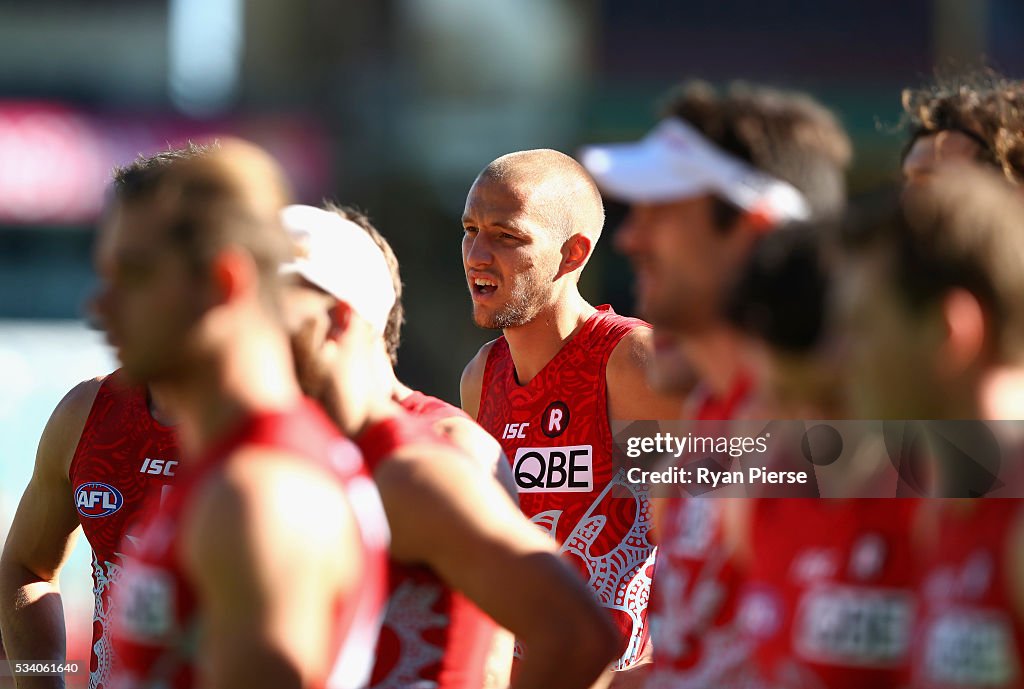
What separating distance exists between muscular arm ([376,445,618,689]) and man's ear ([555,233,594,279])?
6.80 ft

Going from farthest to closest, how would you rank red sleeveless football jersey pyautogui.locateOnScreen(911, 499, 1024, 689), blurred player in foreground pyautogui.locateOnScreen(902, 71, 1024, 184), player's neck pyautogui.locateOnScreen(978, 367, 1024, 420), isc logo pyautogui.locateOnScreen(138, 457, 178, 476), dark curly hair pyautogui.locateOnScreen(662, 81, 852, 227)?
isc logo pyautogui.locateOnScreen(138, 457, 178, 476)
blurred player in foreground pyautogui.locateOnScreen(902, 71, 1024, 184)
dark curly hair pyautogui.locateOnScreen(662, 81, 852, 227)
player's neck pyautogui.locateOnScreen(978, 367, 1024, 420)
red sleeveless football jersey pyautogui.locateOnScreen(911, 499, 1024, 689)

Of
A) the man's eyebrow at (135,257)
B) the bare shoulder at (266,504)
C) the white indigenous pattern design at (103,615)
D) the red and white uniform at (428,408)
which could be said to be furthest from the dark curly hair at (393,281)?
the bare shoulder at (266,504)

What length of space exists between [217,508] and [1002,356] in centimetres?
130

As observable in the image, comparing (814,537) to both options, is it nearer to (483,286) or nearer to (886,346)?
(886,346)

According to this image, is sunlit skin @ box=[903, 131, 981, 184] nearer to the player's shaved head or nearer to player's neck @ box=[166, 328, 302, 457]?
the player's shaved head

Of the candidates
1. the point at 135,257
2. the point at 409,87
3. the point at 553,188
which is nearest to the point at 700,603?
the point at 135,257

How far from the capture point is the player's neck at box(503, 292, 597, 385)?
4.64 m

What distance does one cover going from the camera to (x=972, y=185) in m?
2.30

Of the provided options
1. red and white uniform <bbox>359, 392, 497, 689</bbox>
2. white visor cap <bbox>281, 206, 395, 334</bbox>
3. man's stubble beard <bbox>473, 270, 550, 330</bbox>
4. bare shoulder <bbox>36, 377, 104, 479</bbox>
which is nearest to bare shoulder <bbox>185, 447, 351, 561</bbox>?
red and white uniform <bbox>359, 392, 497, 689</bbox>

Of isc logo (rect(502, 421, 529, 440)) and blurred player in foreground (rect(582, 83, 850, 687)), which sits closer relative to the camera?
blurred player in foreground (rect(582, 83, 850, 687))

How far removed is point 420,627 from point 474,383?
2.28 m

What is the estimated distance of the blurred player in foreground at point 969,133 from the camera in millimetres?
3838

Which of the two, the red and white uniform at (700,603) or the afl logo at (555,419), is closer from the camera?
the red and white uniform at (700,603)

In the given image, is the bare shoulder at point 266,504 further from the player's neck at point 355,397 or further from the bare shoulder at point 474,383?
the bare shoulder at point 474,383
